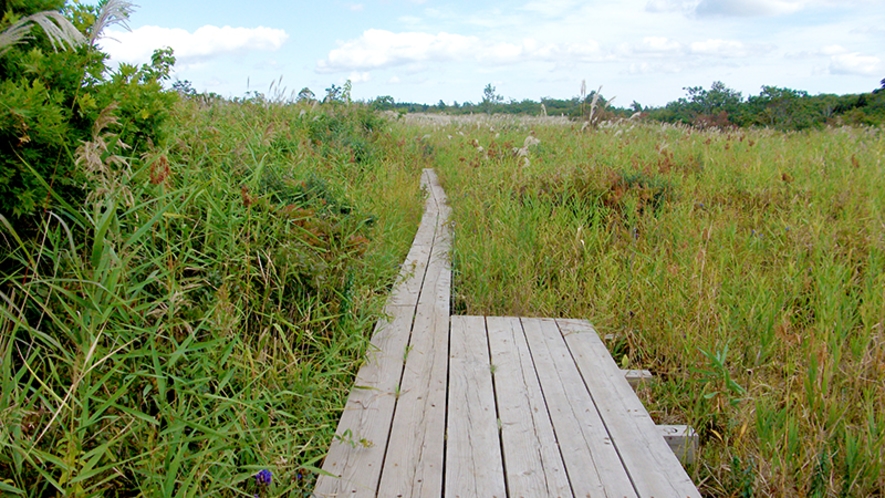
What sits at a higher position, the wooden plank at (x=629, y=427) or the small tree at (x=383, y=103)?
the small tree at (x=383, y=103)

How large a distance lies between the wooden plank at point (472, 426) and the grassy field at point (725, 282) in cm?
85

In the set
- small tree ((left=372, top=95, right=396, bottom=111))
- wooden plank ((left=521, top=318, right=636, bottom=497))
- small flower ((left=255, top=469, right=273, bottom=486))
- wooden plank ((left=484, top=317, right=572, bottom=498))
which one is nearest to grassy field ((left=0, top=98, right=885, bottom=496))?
small flower ((left=255, top=469, right=273, bottom=486))

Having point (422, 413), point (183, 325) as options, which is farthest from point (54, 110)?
point (422, 413)

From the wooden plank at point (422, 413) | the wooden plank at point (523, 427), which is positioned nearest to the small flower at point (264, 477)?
the wooden plank at point (422, 413)

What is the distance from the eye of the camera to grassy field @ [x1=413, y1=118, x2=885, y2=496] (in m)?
2.55

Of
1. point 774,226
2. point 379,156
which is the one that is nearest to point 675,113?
point 379,156

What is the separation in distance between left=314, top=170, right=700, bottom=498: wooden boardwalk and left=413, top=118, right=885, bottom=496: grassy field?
1.18 ft

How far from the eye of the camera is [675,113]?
1919cm

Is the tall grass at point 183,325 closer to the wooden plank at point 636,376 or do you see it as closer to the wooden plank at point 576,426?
the wooden plank at point 576,426

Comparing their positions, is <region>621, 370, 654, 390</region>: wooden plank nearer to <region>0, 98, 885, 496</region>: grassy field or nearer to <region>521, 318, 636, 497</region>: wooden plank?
<region>0, 98, 885, 496</region>: grassy field

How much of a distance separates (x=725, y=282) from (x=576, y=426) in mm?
1684

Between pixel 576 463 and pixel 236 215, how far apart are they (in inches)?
82.4

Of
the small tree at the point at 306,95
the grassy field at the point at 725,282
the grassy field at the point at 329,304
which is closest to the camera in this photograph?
the grassy field at the point at 329,304

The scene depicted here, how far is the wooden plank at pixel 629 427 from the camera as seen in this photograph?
84.8 inches
